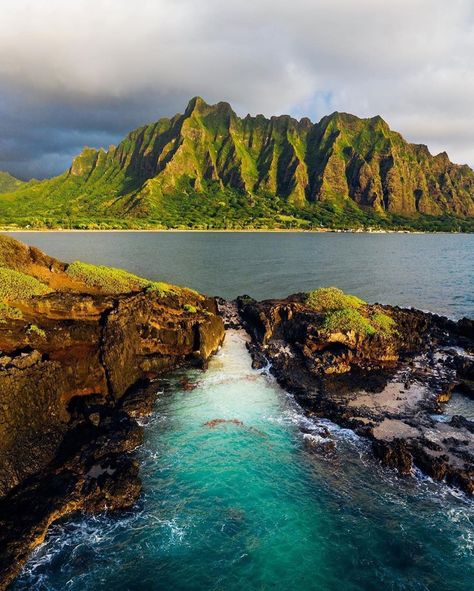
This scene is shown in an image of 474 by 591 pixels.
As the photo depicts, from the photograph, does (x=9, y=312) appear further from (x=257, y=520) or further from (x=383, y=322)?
(x=383, y=322)

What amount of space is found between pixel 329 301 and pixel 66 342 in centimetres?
3249

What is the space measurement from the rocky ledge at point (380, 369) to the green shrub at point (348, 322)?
0.11 meters

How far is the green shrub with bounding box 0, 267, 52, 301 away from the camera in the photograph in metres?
35.0

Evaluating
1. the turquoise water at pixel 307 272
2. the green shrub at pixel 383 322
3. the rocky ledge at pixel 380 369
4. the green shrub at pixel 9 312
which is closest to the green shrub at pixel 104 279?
the green shrub at pixel 9 312

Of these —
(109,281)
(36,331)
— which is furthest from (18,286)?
(109,281)

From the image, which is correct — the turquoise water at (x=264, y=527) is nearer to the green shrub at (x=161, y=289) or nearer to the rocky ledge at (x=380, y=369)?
the rocky ledge at (x=380, y=369)

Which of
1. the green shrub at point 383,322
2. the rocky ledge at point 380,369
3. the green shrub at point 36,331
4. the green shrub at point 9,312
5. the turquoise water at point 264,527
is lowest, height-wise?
the turquoise water at point 264,527

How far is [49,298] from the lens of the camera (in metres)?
36.8

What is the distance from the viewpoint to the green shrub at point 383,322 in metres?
44.9

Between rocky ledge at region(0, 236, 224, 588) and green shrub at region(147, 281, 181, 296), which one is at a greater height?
green shrub at region(147, 281, 181, 296)

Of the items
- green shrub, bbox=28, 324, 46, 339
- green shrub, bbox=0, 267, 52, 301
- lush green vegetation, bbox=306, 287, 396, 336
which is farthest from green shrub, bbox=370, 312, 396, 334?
green shrub, bbox=0, 267, 52, 301

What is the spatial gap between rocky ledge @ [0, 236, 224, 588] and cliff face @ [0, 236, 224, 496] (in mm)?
83

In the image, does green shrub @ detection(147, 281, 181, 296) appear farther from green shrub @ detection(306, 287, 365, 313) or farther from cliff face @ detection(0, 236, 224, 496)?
green shrub @ detection(306, 287, 365, 313)

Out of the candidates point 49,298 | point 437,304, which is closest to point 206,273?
point 437,304
